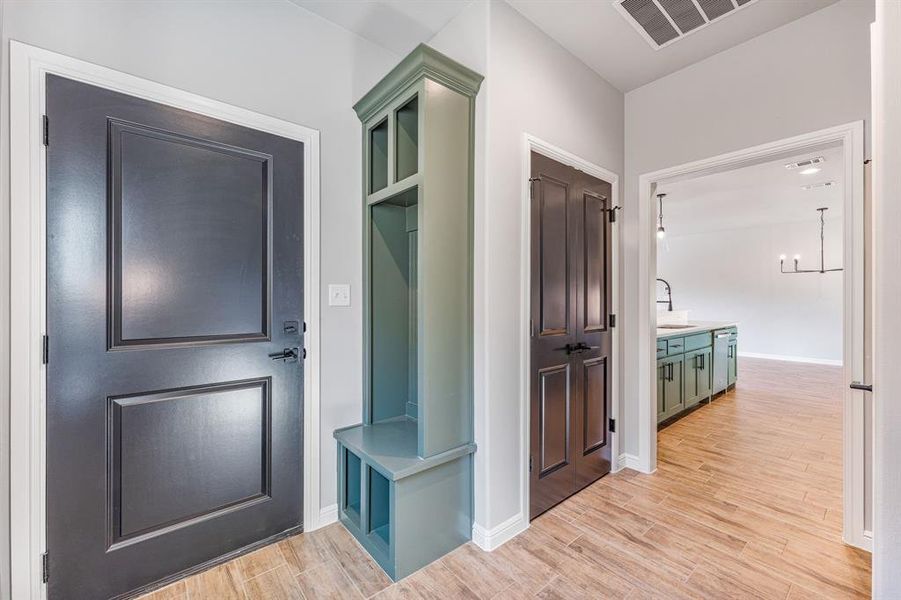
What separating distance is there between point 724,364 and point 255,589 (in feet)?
17.7

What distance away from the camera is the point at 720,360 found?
4.78 m

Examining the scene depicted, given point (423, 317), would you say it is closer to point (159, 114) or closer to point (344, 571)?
point (344, 571)

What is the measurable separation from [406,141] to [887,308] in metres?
1.93

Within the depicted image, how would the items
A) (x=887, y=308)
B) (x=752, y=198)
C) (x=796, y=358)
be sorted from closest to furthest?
(x=887, y=308) → (x=752, y=198) → (x=796, y=358)

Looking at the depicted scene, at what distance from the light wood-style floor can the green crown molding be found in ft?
7.58

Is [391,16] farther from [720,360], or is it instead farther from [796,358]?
[796,358]

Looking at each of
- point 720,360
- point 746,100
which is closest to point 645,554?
point 746,100

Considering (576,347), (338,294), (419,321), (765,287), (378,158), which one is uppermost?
(378,158)

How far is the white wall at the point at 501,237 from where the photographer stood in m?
1.97

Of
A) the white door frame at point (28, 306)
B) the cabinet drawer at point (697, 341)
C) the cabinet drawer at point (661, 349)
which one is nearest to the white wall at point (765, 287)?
the cabinet drawer at point (697, 341)

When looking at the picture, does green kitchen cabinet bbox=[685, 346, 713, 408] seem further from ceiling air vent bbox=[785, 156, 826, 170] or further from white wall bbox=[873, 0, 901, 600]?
white wall bbox=[873, 0, 901, 600]

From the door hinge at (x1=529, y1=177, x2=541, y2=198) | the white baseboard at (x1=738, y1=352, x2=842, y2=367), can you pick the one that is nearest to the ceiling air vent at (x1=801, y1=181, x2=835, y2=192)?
the white baseboard at (x1=738, y1=352, x2=842, y2=367)

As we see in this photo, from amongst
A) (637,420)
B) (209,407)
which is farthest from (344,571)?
(637,420)

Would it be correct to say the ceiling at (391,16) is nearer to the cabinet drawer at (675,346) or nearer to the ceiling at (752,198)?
the ceiling at (752,198)
